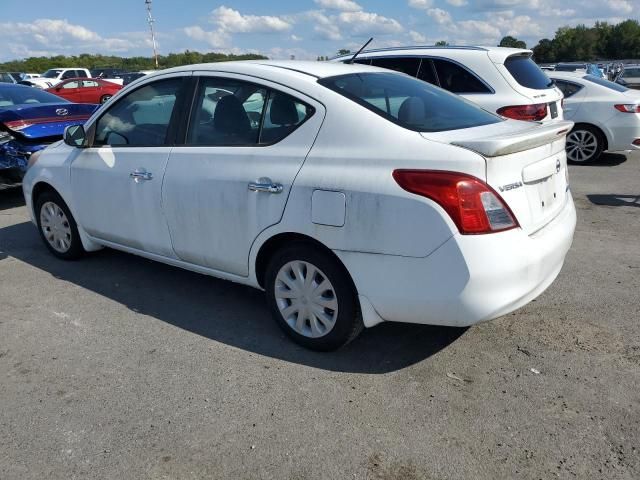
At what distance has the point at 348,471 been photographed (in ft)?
8.09

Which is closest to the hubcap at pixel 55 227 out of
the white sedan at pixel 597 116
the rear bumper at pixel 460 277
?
the rear bumper at pixel 460 277

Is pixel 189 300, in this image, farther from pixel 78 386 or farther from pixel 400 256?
pixel 400 256

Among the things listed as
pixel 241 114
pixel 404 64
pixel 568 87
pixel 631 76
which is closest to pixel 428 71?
pixel 404 64

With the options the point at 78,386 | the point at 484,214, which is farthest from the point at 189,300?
the point at 484,214

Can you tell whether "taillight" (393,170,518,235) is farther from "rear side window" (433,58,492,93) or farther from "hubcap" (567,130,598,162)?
"hubcap" (567,130,598,162)

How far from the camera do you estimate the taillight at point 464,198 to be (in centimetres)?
272

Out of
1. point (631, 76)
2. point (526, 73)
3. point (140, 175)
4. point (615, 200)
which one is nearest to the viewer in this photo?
point (140, 175)

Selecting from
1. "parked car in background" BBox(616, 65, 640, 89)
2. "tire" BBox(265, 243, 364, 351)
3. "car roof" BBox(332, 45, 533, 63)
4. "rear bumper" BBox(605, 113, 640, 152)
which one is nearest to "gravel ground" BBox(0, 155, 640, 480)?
"tire" BBox(265, 243, 364, 351)

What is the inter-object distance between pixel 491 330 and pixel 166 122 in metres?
2.62

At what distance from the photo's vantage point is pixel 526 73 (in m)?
7.47

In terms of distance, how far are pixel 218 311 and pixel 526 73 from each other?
5.49m

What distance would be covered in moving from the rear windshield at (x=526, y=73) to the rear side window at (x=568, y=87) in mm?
2134

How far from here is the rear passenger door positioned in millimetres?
3305

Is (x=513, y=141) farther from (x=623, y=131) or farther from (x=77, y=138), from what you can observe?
(x=623, y=131)
